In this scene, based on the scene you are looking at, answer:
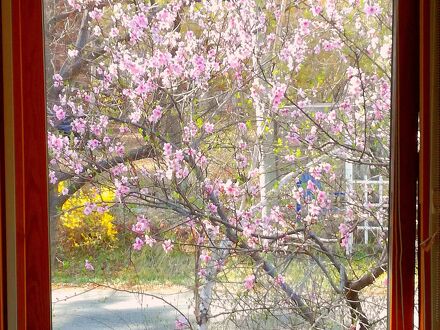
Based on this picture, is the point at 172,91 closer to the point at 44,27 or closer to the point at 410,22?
the point at 44,27

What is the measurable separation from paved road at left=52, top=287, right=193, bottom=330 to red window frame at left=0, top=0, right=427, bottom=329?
0.22ft

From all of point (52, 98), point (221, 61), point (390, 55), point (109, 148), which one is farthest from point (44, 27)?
point (390, 55)

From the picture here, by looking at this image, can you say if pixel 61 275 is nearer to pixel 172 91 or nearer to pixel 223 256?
pixel 223 256

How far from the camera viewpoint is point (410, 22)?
1.80 metres

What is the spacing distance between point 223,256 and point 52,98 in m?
0.71

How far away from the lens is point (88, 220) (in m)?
1.93

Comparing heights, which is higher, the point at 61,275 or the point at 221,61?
the point at 221,61

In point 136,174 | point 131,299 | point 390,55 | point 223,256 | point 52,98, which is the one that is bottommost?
point 131,299

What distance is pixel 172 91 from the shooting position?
1.93 meters

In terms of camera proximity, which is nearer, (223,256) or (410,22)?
(410,22)

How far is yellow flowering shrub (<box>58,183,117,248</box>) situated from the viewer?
193cm

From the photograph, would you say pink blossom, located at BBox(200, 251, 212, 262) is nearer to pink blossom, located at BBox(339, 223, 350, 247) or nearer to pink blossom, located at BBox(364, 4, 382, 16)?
pink blossom, located at BBox(339, 223, 350, 247)

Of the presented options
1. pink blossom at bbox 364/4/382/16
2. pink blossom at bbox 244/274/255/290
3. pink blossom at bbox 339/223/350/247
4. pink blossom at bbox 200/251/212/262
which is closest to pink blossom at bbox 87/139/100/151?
pink blossom at bbox 200/251/212/262

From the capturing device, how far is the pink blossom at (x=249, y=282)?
1.97 meters
